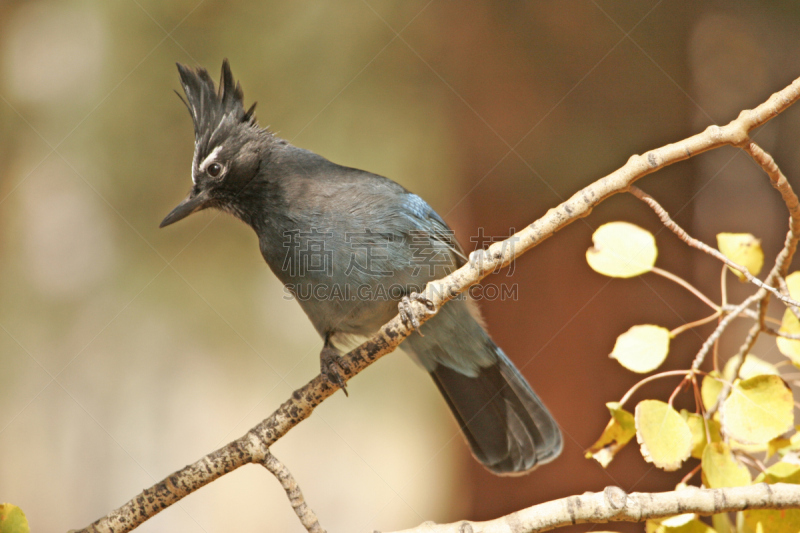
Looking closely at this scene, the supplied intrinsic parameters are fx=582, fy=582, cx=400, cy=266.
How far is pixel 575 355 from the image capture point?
157 inches

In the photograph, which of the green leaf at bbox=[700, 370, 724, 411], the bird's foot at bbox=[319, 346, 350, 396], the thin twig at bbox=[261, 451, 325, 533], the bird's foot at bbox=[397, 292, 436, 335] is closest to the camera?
the thin twig at bbox=[261, 451, 325, 533]

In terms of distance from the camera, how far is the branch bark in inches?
55.7

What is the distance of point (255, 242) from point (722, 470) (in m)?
3.74

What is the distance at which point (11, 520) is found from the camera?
126 centimetres

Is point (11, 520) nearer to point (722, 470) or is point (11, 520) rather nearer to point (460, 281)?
point (460, 281)

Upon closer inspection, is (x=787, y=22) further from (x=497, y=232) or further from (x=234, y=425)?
(x=234, y=425)

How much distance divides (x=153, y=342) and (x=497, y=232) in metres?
2.74

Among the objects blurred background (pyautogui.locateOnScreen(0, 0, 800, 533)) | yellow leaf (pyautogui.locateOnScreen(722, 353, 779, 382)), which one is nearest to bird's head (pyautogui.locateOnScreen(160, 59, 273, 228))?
blurred background (pyautogui.locateOnScreen(0, 0, 800, 533))

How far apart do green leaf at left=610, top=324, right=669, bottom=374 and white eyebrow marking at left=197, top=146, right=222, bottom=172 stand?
177 cm

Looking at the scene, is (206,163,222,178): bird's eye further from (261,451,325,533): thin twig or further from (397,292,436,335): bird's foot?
(261,451,325,533): thin twig

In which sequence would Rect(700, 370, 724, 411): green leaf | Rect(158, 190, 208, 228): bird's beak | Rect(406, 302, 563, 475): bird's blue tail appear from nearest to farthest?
1. Rect(700, 370, 724, 411): green leaf
2. Rect(158, 190, 208, 228): bird's beak
3. Rect(406, 302, 563, 475): bird's blue tail

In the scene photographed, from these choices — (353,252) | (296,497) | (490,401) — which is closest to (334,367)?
(353,252)

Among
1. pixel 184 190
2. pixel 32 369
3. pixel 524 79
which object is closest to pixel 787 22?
pixel 524 79

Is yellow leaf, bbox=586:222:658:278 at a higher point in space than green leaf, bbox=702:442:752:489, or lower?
higher
